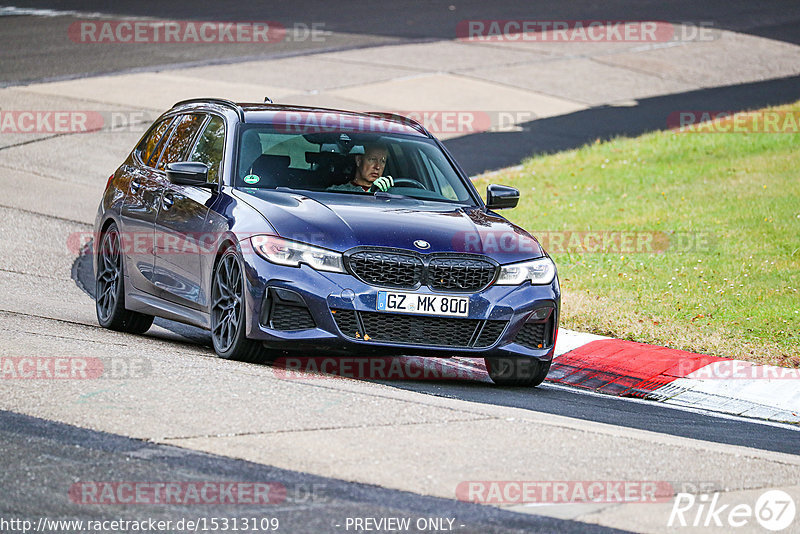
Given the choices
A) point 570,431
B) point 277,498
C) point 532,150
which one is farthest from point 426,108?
point 277,498

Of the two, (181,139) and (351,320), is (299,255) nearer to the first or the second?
(351,320)

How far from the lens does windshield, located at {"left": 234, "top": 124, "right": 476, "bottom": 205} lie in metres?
9.59

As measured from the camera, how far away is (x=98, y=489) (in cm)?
569

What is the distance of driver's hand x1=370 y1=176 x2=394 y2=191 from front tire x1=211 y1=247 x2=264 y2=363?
1.37 m

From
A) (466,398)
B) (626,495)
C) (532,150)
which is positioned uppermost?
(626,495)

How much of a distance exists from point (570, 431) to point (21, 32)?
23423mm

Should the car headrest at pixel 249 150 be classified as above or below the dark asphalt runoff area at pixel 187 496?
above

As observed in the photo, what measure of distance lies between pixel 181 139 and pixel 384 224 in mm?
2593

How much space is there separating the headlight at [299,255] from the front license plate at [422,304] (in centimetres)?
33

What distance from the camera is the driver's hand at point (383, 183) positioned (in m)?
9.79

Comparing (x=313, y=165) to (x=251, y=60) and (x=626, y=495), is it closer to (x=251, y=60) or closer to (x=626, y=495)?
(x=626, y=495)

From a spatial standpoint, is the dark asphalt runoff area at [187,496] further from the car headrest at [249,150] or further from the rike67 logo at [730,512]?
the car headrest at [249,150]

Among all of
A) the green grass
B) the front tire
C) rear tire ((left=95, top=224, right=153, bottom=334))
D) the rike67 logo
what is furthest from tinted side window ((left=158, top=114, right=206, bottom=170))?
the rike67 logo

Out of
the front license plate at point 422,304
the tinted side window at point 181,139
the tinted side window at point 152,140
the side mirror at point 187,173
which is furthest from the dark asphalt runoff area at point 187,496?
the tinted side window at point 152,140
